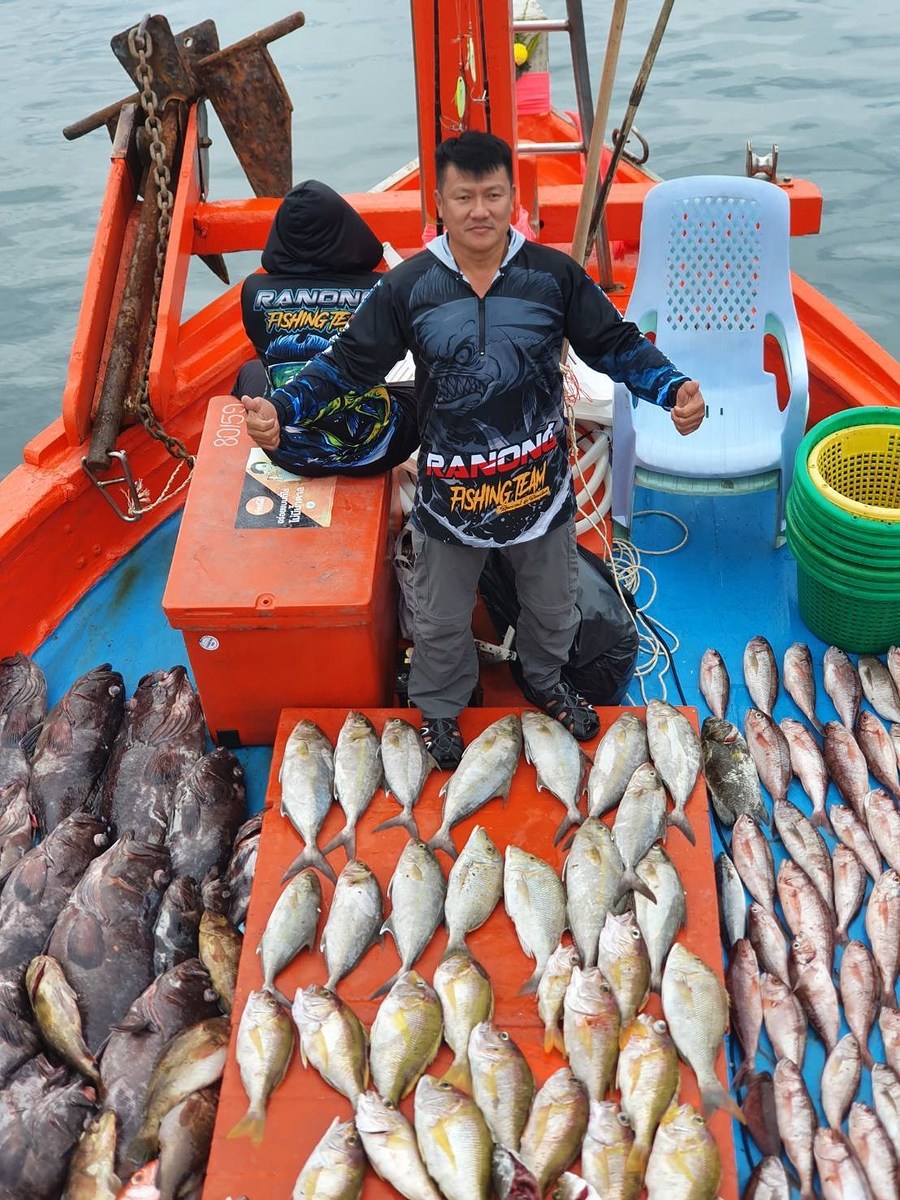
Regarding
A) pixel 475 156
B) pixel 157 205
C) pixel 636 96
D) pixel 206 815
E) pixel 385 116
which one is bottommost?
pixel 385 116

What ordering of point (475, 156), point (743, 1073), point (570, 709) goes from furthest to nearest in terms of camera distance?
1. point (570, 709)
2. point (743, 1073)
3. point (475, 156)

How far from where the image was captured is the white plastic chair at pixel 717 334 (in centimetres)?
479

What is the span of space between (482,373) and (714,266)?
2.55 meters

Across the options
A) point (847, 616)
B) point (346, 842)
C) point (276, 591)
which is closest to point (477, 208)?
point (276, 591)

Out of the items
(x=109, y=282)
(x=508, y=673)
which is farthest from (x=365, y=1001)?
(x=109, y=282)

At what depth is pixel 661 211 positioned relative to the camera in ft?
16.7

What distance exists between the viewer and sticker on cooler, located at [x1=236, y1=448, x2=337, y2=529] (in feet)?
12.9

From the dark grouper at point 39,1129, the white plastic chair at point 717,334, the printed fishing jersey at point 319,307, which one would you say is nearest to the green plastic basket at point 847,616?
the white plastic chair at point 717,334

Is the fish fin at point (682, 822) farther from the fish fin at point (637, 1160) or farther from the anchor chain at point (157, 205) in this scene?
the anchor chain at point (157, 205)

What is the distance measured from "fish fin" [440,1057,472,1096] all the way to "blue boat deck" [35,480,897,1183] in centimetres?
145

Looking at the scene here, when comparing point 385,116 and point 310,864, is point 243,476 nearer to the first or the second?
point 310,864

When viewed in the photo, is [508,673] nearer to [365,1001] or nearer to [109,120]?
[365,1001]

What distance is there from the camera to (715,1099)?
2744mm

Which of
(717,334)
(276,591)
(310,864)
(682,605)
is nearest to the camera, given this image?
(310,864)
